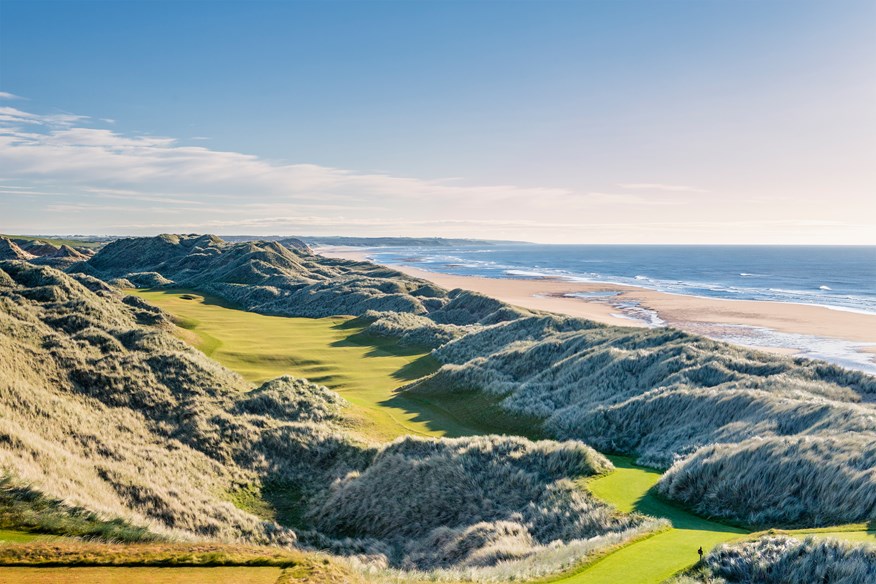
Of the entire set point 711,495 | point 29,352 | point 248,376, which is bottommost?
point 248,376

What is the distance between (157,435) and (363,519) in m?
7.13

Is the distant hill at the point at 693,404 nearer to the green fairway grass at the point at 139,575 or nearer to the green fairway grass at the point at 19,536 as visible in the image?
the green fairway grass at the point at 139,575

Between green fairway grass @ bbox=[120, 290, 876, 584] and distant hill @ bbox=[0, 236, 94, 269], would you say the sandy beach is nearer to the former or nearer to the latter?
green fairway grass @ bbox=[120, 290, 876, 584]

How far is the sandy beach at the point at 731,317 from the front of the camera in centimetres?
4497

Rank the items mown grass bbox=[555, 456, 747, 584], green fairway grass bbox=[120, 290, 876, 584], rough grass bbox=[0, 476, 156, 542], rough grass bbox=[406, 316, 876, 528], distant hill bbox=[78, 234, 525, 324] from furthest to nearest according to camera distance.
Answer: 1. distant hill bbox=[78, 234, 525, 324]
2. rough grass bbox=[406, 316, 876, 528]
3. rough grass bbox=[0, 476, 156, 542]
4. green fairway grass bbox=[120, 290, 876, 584]
5. mown grass bbox=[555, 456, 747, 584]

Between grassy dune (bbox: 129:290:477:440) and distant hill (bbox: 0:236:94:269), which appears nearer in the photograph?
grassy dune (bbox: 129:290:477:440)

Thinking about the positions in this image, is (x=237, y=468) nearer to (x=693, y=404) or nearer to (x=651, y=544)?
(x=651, y=544)

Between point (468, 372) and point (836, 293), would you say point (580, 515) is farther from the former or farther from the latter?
point (836, 293)

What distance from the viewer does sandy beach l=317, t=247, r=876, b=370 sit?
44969 millimetres

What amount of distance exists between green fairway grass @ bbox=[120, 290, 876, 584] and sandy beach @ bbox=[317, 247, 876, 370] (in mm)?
27607

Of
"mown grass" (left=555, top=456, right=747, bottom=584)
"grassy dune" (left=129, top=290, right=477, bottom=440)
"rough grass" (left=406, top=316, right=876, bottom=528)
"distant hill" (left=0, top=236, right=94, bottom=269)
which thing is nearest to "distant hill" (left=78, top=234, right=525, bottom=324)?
"distant hill" (left=0, top=236, right=94, bottom=269)

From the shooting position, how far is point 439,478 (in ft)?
49.6

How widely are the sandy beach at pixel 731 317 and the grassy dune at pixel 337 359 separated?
2644 cm

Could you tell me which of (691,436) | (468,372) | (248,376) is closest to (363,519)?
(691,436)
